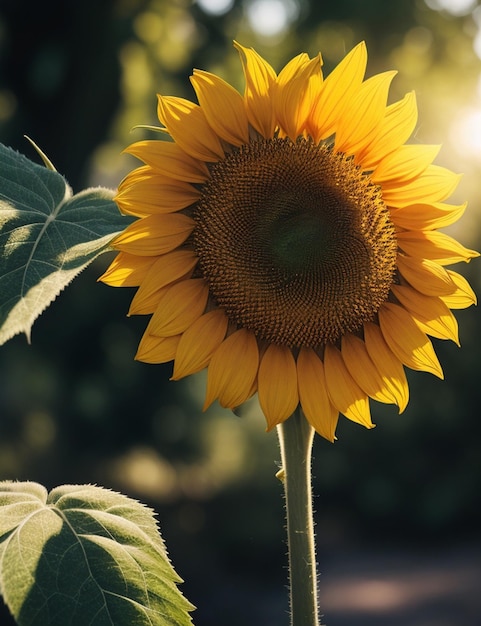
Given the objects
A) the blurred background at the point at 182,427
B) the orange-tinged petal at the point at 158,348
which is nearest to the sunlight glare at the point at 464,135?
the blurred background at the point at 182,427

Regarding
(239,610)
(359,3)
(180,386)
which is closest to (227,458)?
(180,386)

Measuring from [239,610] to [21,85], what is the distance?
12.5ft

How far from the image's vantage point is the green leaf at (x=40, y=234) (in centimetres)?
61

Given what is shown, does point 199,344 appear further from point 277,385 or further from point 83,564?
point 83,564

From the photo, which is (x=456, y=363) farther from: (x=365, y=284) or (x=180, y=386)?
(x=365, y=284)

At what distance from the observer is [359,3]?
6707 mm

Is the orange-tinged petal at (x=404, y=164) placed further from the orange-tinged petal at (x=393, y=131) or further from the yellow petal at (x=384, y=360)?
the yellow petal at (x=384, y=360)

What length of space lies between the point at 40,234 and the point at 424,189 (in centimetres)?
35

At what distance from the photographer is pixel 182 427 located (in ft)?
19.8

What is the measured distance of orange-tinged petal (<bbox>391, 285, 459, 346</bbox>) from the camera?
0.79 m

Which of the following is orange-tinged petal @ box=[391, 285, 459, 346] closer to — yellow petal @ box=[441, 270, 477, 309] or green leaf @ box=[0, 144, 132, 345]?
yellow petal @ box=[441, 270, 477, 309]

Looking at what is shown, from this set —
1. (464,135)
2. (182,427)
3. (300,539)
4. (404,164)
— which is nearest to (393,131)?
(404,164)

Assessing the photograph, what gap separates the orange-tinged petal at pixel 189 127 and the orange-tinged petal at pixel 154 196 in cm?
4

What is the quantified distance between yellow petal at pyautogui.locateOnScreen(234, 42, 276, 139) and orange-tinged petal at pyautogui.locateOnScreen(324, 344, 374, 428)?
0.23m
